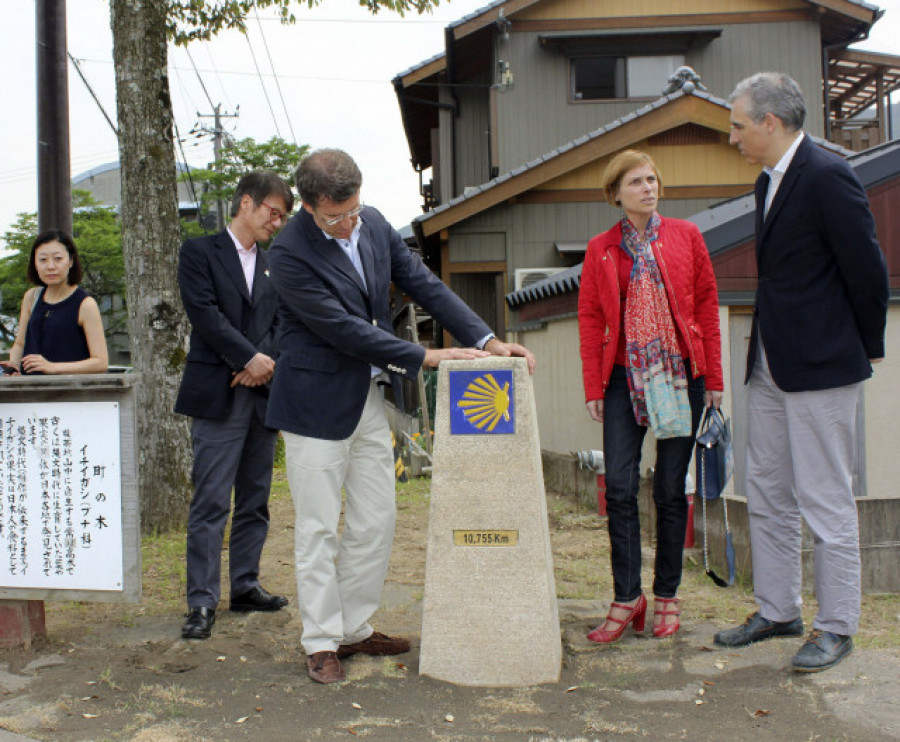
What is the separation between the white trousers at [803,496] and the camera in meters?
3.58

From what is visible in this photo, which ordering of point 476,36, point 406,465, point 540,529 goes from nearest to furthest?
point 540,529, point 406,465, point 476,36

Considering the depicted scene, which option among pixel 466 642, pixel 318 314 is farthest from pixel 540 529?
pixel 318 314

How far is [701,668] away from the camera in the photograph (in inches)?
146

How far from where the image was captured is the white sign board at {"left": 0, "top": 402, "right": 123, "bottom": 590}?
13.3ft

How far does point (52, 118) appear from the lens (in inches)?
308

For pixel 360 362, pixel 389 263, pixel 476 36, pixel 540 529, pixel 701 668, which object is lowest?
pixel 701 668

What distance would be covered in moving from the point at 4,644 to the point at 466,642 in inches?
84.4

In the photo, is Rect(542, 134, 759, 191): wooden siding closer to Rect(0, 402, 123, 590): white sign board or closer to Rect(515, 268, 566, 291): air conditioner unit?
Rect(515, 268, 566, 291): air conditioner unit

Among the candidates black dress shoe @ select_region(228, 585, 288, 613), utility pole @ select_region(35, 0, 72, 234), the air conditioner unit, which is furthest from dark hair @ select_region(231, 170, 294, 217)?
the air conditioner unit

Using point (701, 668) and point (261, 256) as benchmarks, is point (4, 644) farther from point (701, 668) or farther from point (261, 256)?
point (701, 668)

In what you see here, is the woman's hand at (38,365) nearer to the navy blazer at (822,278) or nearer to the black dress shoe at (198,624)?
the black dress shoe at (198,624)

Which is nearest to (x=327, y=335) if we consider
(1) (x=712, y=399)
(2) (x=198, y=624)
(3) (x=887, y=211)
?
(2) (x=198, y=624)

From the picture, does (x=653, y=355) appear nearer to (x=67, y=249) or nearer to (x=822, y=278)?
(x=822, y=278)

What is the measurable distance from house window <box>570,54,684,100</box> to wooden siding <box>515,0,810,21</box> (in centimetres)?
75
